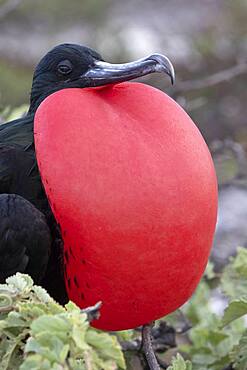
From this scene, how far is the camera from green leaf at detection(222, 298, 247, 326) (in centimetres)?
206

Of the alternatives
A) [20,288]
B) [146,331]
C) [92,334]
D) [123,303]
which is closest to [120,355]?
[92,334]

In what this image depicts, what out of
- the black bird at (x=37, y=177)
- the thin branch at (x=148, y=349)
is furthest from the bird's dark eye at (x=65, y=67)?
the thin branch at (x=148, y=349)

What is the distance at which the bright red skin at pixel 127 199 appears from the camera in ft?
5.66

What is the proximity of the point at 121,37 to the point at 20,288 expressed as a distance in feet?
16.7

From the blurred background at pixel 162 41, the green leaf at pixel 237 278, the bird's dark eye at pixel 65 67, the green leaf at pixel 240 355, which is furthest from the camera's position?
the blurred background at pixel 162 41

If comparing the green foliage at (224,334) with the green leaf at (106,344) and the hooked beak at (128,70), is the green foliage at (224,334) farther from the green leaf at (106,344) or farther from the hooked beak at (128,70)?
the green leaf at (106,344)

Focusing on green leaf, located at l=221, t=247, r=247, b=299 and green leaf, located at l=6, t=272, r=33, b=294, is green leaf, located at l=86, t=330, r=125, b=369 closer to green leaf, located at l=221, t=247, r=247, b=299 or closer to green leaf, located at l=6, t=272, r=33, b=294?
green leaf, located at l=6, t=272, r=33, b=294

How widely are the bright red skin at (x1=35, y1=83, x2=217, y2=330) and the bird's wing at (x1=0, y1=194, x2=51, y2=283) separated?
0.05 metres

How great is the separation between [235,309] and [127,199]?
47 cm

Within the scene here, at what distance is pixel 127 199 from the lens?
1.72m

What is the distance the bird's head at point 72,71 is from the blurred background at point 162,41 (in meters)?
1.88

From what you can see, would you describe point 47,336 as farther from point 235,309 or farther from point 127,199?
point 235,309

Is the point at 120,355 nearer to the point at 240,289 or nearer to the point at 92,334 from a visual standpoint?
the point at 92,334

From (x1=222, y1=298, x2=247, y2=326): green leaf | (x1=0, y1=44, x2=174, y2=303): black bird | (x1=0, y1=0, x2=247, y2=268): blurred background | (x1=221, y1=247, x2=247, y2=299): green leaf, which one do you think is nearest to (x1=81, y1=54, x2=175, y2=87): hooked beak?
(x1=0, y1=44, x2=174, y2=303): black bird
